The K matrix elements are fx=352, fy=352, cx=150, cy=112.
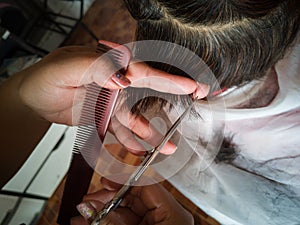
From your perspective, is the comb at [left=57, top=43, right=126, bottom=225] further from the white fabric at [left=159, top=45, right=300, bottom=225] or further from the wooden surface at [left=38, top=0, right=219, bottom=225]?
the wooden surface at [left=38, top=0, right=219, bottom=225]

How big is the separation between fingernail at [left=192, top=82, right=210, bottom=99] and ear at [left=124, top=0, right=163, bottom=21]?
114 mm

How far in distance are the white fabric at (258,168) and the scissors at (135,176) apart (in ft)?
0.13

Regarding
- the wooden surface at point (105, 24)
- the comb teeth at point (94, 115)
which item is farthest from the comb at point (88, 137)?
the wooden surface at point (105, 24)

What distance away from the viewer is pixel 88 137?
54 cm

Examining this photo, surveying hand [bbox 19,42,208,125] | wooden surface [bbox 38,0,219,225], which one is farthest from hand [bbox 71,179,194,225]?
wooden surface [bbox 38,0,219,225]

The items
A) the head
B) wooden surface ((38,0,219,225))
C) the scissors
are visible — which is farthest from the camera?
wooden surface ((38,0,219,225))

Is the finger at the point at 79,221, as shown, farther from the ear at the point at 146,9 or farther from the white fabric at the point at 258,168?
the ear at the point at 146,9

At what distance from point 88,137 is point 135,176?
9 centimetres

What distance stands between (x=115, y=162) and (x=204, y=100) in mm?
206

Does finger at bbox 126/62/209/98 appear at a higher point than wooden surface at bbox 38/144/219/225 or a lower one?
higher

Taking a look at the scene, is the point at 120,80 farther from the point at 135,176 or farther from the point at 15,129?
the point at 15,129

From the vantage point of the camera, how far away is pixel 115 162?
0.63m

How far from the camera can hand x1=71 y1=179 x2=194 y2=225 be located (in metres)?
0.54

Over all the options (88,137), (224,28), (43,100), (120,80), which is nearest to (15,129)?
(43,100)
